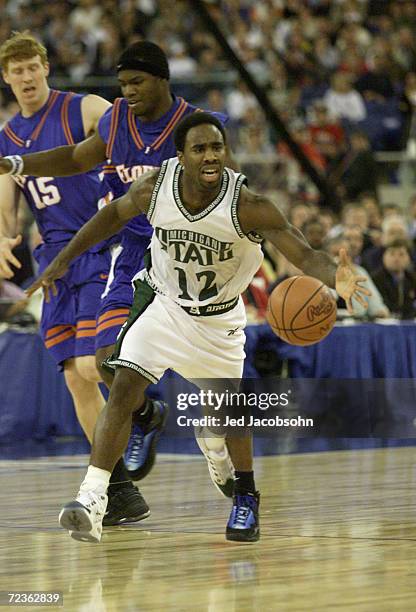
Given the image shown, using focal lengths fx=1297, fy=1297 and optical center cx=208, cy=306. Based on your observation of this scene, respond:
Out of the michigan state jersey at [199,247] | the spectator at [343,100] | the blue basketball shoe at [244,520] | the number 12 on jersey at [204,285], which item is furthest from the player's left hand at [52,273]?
the spectator at [343,100]

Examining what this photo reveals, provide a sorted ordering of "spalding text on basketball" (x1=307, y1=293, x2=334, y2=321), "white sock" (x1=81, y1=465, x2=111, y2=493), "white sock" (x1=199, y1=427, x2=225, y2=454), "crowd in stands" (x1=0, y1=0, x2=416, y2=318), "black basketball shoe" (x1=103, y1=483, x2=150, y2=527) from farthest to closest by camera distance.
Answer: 1. "crowd in stands" (x1=0, y1=0, x2=416, y2=318)
2. "black basketball shoe" (x1=103, y1=483, x2=150, y2=527)
3. "spalding text on basketball" (x1=307, y1=293, x2=334, y2=321)
4. "white sock" (x1=199, y1=427, x2=225, y2=454)
5. "white sock" (x1=81, y1=465, x2=111, y2=493)

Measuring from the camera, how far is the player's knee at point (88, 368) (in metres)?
6.46

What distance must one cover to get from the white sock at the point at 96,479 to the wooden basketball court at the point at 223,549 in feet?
0.90

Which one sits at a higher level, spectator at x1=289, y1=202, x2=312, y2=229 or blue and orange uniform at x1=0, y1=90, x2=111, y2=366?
spectator at x1=289, y1=202, x2=312, y2=229

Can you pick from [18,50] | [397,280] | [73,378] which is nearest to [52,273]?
[73,378]

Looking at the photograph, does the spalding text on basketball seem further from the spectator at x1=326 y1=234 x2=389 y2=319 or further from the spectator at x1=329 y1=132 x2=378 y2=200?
the spectator at x1=329 y1=132 x2=378 y2=200

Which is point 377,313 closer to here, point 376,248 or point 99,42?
point 376,248

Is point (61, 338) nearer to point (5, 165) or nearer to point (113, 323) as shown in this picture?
point (113, 323)

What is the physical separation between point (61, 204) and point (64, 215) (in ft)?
0.20

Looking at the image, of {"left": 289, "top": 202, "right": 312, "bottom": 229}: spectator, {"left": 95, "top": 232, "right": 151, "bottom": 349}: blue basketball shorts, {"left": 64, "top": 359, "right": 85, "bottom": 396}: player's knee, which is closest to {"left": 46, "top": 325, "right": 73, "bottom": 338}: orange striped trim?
{"left": 64, "top": 359, "right": 85, "bottom": 396}: player's knee

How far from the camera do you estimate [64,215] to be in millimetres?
6832

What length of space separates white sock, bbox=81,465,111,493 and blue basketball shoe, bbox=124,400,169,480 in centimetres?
125

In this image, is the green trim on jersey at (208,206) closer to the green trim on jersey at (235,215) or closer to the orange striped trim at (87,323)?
the green trim on jersey at (235,215)

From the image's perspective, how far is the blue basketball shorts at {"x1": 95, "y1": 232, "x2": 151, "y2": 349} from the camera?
6188 mm
